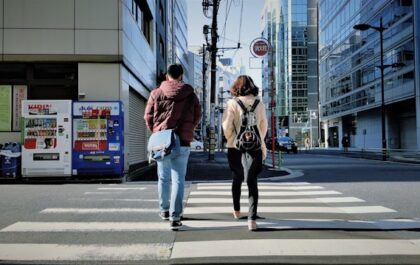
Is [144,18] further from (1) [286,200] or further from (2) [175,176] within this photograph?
(2) [175,176]

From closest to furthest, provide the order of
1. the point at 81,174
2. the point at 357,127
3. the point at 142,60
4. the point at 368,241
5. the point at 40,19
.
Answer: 1. the point at 368,241
2. the point at 81,174
3. the point at 40,19
4. the point at 142,60
5. the point at 357,127

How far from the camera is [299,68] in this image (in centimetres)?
7731

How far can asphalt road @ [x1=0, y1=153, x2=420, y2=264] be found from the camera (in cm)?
421

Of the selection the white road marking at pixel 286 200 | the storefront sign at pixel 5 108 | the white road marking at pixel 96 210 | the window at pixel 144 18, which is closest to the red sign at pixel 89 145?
the storefront sign at pixel 5 108

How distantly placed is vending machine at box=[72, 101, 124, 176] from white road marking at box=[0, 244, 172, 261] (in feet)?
25.0

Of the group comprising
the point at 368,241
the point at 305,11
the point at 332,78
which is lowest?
the point at 368,241

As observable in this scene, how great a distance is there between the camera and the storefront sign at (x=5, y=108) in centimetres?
1366

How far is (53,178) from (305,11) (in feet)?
229

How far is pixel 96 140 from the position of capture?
12289 mm

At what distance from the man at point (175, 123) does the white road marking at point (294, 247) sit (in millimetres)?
775

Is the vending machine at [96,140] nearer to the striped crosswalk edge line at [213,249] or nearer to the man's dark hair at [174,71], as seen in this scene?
the man's dark hair at [174,71]

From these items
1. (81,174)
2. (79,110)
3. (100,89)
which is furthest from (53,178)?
(100,89)

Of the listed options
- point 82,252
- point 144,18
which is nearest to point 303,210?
point 82,252

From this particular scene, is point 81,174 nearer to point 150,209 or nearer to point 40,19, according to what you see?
point 40,19
